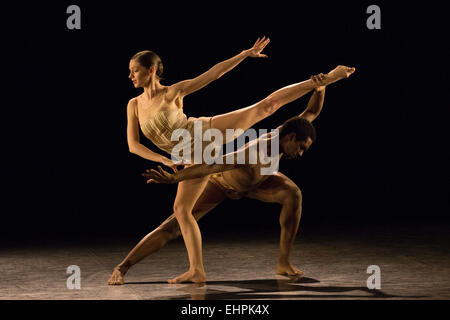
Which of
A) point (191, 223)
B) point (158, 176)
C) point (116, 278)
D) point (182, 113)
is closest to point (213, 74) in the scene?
point (182, 113)

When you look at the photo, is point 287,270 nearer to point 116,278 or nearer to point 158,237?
point 158,237

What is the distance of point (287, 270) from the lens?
480 centimetres

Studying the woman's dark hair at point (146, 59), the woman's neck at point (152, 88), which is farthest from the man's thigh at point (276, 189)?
the woman's dark hair at point (146, 59)

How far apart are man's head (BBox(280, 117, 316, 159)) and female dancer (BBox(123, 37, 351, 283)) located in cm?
17

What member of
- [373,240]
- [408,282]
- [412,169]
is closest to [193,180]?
[408,282]

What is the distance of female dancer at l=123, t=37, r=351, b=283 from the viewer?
4539 millimetres

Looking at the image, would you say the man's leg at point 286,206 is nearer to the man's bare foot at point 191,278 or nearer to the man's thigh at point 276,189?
the man's thigh at point 276,189

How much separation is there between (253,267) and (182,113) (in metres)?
1.08

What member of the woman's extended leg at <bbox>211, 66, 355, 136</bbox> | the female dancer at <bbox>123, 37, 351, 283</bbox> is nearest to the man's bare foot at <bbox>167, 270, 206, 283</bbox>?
the female dancer at <bbox>123, 37, 351, 283</bbox>

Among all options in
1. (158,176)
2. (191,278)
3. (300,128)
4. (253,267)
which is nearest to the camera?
(158,176)

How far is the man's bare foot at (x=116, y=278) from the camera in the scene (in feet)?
15.1

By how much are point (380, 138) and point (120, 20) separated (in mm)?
2685

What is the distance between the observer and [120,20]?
6.69 m

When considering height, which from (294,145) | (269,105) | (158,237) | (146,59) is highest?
(146,59)
